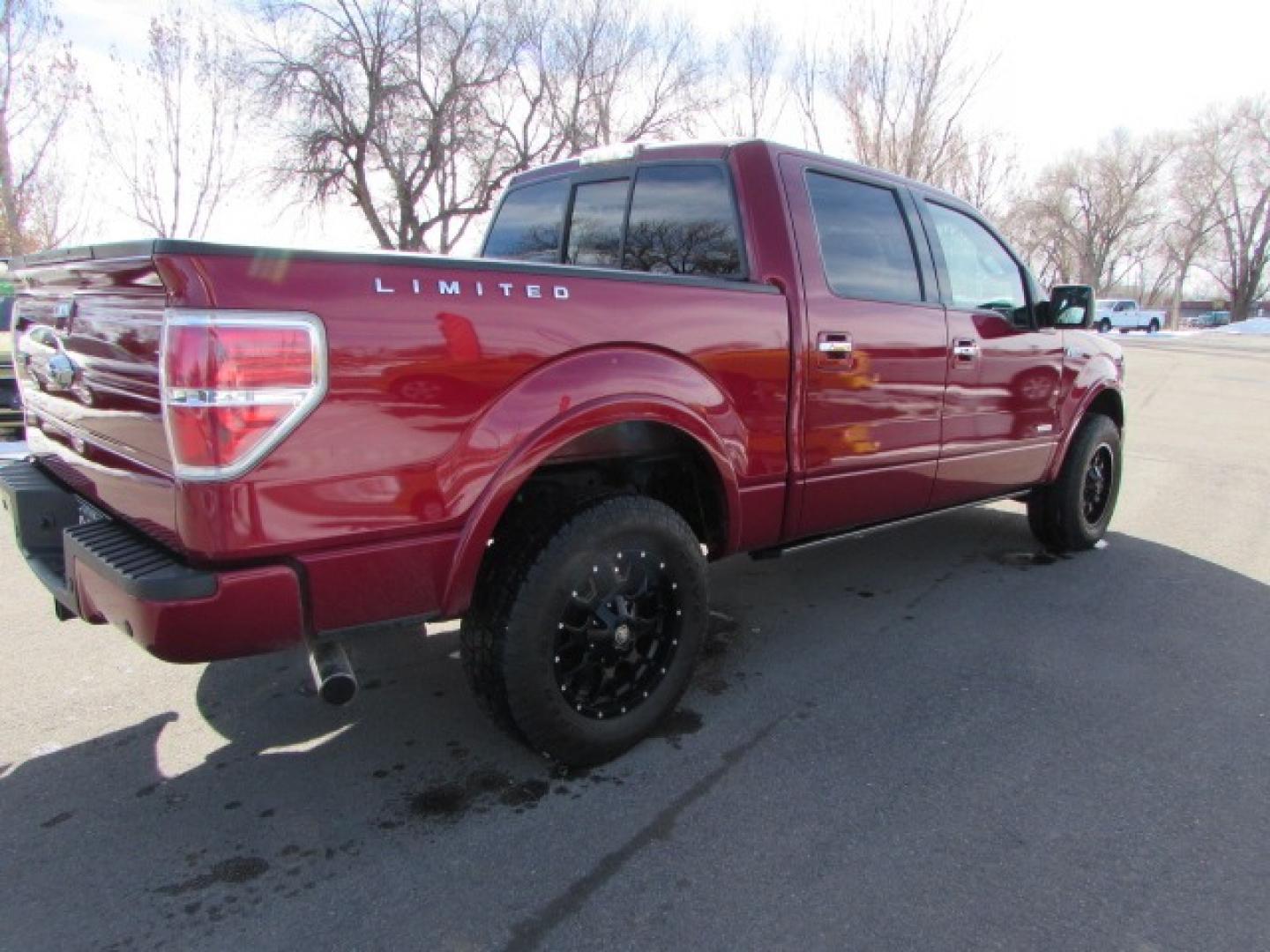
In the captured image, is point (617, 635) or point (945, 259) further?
point (945, 259)

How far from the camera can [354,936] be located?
2.01 metres

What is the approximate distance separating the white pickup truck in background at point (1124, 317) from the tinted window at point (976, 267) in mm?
49606

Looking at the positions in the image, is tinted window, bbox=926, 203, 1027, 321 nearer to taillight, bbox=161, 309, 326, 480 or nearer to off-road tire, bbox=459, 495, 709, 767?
off-road tire, bbox=459, 495, 709, 767

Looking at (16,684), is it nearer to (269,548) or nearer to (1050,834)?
(269,548)

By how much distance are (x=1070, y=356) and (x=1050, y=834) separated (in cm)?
320

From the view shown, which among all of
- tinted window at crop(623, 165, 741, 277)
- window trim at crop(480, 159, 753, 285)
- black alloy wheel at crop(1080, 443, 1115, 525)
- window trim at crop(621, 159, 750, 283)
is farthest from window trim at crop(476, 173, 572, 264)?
black alloy wheel at crop(1080, 443, 1115, 525)

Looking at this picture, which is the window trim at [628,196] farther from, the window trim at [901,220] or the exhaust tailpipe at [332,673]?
the exhaust tailpipe at [332,673]

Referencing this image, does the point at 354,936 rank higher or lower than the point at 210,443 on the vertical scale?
lower

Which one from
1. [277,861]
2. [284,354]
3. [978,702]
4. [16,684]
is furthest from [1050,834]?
[16,684]

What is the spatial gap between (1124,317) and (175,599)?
2276 inches

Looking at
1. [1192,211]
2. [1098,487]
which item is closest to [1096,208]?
[1192,211]

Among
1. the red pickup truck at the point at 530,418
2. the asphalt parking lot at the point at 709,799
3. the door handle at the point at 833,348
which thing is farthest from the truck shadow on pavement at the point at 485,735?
the door handle at the point at 833,348

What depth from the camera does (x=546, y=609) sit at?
8.17ft

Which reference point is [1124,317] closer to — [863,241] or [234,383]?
[863,241]
